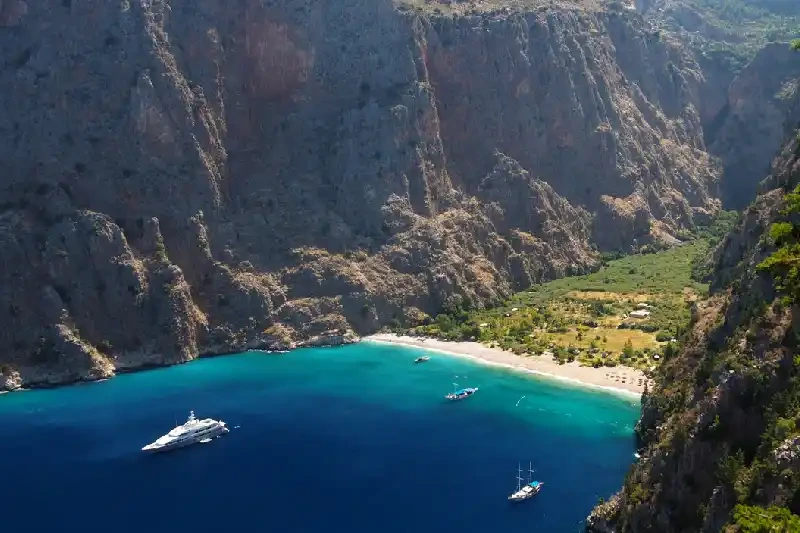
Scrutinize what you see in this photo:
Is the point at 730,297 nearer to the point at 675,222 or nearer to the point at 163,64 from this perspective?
the point at 163,64

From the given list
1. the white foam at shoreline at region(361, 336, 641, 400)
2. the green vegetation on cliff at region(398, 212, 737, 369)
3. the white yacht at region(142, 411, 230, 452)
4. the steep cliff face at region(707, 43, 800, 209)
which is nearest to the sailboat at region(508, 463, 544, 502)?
the white foam at shoreline at region(361, 336, 641, 400)

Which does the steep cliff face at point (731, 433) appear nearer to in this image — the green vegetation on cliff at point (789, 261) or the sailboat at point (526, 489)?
Answer: the green vegetation on cliff at point (789, 261)

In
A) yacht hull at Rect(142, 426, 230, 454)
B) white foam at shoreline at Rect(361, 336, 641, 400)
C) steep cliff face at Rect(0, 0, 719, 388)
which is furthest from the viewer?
steep cliff face at Rect(0, 0, 719, 388)

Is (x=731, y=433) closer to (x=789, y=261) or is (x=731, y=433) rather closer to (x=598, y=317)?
(x=789, y=261)

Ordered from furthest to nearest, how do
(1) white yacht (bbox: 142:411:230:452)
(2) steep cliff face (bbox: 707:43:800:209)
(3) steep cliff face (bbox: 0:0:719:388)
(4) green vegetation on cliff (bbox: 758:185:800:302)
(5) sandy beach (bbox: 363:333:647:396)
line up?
(2) steep cliff face (bbox: 707:43:800:209) < (3) steep cliff face (bbox: 0:0:719:388) < (5) sandy beach (bbox: 363:333:647:396) < (1) white yacht (bbox: 142:411:230:452) < (4) green vegetation on cliff (bbox: 758:185:800:302)

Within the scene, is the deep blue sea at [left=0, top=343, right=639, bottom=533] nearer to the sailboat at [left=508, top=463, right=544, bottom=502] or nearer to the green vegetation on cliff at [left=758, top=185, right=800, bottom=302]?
the sailboat at [left=508, top=463, right=544, bottom=502]

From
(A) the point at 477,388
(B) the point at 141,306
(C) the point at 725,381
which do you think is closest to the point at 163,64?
(B) the point at 141,306
